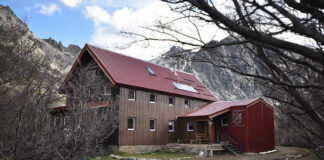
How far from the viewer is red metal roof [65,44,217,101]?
918 inches

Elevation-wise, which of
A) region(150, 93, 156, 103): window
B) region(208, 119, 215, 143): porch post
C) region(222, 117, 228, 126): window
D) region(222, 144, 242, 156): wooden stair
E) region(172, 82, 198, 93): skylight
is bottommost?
region(222, 144, 242, 156): wooden stair

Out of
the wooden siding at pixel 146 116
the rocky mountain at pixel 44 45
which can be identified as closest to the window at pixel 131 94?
the wooden siding at pixel 146 116

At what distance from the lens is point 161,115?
26.1 m

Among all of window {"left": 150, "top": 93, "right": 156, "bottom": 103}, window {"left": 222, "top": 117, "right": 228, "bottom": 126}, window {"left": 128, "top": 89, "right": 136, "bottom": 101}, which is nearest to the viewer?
window {"left": 128, "top": 89, "right": 136, "bottom": 101}

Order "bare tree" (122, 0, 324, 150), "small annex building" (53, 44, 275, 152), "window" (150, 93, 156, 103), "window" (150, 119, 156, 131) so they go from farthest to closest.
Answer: "window" (150, 93, 156, 103)
"window" (150, 119, 156, 131)
"small annex building" (53, 44, 275, 152)
"bare tree" (122, 0, 324, 150)

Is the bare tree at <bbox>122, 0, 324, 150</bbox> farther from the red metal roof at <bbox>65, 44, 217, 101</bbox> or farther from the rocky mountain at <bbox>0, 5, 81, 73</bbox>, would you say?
the red metal roof at <bbox>65, 44, 217, 101</bbox>

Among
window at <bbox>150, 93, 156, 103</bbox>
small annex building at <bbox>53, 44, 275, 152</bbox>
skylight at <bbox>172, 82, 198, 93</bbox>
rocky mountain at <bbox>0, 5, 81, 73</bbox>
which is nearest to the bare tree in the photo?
rocky mountain at <bbox>0, 5, 81, 73</bbox>

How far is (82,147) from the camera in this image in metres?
4.48

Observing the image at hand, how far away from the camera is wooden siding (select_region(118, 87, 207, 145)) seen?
22.8 m

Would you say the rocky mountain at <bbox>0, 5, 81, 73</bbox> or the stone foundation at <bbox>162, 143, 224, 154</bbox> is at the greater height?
the rocky mountain at <bbox>0, 5, 81, 73</bbox>

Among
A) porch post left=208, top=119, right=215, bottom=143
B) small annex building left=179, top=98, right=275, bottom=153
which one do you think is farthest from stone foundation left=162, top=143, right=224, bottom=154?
small annex building left=179, top=98, right=275, bottom=153

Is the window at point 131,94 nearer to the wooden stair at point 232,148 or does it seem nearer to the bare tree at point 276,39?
the wooden stair at point 232,148

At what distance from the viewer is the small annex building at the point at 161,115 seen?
23.1 meters

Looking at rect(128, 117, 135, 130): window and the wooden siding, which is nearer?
the wooden siding
